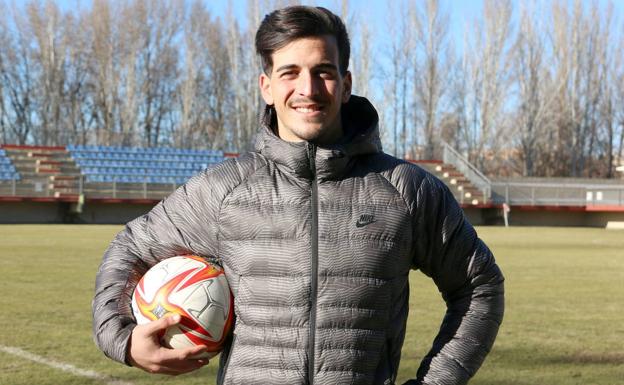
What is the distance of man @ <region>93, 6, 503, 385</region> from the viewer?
8.31ft

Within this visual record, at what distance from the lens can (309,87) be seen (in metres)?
2.57

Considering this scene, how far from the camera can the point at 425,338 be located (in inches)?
337

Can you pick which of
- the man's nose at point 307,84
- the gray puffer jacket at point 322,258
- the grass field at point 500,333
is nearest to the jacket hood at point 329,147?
the gray puffer jacket at point 322,258

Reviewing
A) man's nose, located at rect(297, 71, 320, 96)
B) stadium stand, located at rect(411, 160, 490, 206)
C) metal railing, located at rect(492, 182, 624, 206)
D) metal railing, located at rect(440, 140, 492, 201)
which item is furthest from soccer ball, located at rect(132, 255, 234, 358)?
metal railing, located at rect(492, 182, 624, 206)

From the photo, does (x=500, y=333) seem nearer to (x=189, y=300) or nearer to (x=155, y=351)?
(x=189, y=300)

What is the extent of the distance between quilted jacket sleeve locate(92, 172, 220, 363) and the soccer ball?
31mm

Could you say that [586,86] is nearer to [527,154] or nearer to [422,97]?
[527,154]

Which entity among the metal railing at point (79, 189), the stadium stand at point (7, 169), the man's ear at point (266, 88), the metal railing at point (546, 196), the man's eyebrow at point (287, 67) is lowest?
the metal railing at point (546, 196)

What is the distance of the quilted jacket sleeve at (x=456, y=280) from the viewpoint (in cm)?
266

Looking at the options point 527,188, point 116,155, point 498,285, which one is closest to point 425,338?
point 498,285

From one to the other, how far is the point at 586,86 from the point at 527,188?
2060 centimetres

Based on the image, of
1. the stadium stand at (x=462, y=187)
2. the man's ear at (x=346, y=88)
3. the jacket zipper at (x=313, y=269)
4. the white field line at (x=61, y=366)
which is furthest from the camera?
the stadium stand at (x=462, y=187)

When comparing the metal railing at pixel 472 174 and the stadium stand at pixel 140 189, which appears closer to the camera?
the stadium stand at pixel 140 189

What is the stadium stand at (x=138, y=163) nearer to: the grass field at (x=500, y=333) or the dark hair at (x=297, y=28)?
the grass field at (x=500, y=333)
